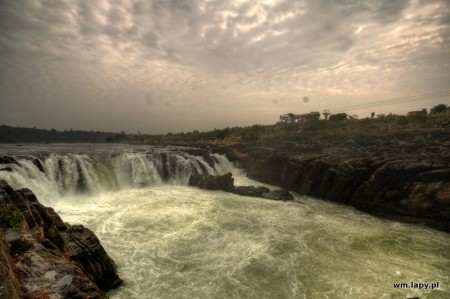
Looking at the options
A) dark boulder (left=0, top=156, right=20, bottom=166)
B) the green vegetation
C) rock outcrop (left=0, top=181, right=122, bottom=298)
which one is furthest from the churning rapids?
the green vegetation

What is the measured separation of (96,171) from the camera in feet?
81.6

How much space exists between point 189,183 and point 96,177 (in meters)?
9.39

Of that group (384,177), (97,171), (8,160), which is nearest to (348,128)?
(384,177)

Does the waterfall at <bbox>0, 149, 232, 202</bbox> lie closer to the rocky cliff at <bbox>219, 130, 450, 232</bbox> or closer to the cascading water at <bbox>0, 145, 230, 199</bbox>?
the cascading water at <bbox>0, 145, 230, 199</bbox>

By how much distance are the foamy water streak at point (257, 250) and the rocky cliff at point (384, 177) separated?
4.99 ft

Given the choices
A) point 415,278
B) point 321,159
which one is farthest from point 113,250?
point 321,159

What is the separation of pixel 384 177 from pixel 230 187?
1345 centimetres

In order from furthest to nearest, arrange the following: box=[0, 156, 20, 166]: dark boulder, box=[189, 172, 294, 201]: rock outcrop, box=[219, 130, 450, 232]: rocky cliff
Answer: box=[189, 172, 294, 201]: rock outcrop → box=[0, 156, 20, 166]: dark boulder → box=[219, 130, 450, 232]: rocky cliff

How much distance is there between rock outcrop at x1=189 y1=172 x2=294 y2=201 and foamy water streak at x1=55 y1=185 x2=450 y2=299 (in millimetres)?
2716

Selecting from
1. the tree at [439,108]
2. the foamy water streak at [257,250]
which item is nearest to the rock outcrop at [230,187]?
the foamy water streak at [257,250]

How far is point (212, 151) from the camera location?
39.5 meters

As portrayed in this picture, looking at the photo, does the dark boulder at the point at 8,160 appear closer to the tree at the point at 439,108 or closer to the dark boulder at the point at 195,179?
the dark boulder at the point at 195,179

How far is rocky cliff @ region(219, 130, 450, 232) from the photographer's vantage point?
57.2ft

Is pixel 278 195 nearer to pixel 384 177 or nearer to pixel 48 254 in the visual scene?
pixel 384 177
